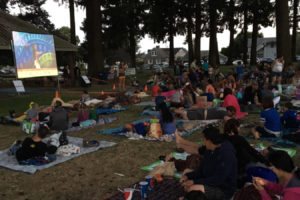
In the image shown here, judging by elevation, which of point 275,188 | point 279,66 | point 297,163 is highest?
point 279,66

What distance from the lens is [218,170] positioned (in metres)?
3.89

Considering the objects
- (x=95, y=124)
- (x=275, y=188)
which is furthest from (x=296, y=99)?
(x=275, y=188)

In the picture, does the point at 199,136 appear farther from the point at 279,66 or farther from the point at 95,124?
the point at 279,66

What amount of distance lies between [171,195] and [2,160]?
4.30 meters

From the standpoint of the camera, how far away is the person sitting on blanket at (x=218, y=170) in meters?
3.85

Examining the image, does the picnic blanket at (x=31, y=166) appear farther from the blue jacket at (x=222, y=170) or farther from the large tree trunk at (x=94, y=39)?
the large tree trunk at (x=94, y=39)

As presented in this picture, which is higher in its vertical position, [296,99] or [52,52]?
[52,52]

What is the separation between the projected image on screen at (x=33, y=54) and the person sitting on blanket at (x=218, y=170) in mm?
13008

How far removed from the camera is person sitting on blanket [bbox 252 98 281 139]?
7457 mm

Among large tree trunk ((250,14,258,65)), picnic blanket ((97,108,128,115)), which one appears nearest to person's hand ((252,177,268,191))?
picnic blanket ((97,108,128,115))

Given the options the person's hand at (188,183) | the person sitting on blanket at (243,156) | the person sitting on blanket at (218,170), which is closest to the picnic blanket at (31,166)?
the person's hand at (188,183)

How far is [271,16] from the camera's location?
120ft

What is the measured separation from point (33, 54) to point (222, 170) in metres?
14.4

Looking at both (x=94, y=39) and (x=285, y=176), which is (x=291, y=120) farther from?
(x=94, y=39)
